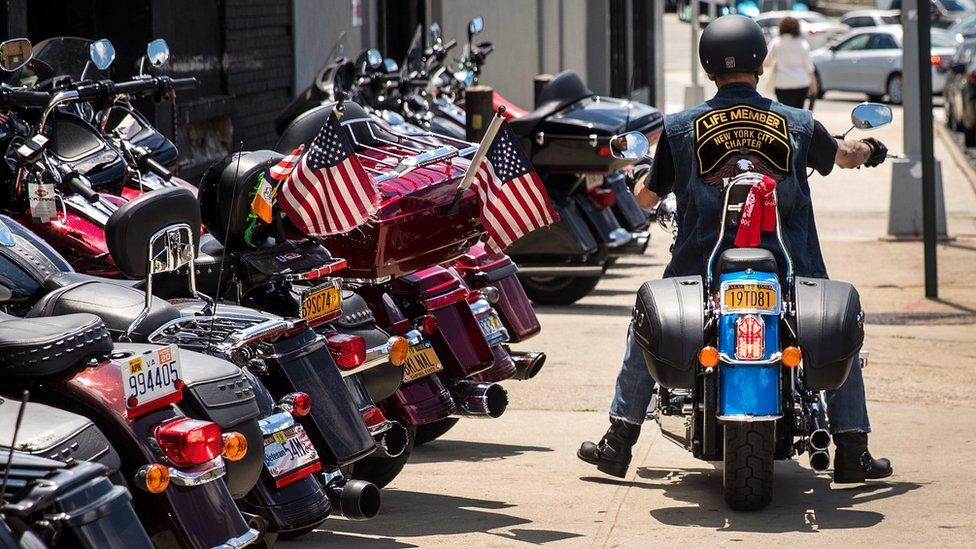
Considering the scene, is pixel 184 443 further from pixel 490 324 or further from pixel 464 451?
pixel 464 451

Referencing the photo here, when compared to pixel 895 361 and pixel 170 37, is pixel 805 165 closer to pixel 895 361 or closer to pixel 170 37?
pixel 895 361

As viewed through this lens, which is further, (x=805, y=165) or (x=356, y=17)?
(x=356, y=17)

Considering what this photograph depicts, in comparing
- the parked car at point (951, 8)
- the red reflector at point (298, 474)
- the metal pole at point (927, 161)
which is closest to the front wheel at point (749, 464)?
the red reflector at point (298, 474)

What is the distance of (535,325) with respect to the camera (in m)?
7.47

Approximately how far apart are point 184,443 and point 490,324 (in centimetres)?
294

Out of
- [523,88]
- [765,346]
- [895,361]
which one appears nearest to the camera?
[765,346]

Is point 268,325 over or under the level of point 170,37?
under

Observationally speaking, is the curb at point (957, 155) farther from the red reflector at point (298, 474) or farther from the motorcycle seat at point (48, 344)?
the motorcycle seat at point (48, 344)

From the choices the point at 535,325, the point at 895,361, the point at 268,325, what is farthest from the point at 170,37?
the point at 268,325

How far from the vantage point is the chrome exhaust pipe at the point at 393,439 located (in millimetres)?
5770

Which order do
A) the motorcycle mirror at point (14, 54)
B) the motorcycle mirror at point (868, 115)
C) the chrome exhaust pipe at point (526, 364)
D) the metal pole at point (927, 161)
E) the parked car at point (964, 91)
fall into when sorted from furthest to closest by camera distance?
the parked car at point (964, 91) → the metal pole at point (927, 161) → the chrome exhaust pipe at point (526, 364) → the motorcycle mirror at point (14, 54) → the motorcycle mirror at point (868, 115)

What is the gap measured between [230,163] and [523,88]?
46.9ft

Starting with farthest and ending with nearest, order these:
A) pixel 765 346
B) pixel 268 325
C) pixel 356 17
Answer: pixel 356 17
pixel 765 346
pixel 268 325

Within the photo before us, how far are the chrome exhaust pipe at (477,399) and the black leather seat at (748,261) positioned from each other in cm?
112
